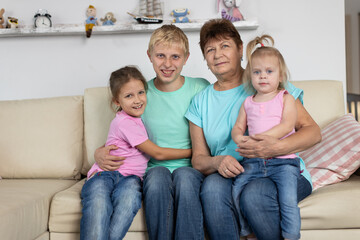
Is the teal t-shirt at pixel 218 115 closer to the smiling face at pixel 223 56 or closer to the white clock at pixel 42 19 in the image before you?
the smiling face at pixel 223 56

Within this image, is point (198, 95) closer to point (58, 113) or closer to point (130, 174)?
point (130, 174)

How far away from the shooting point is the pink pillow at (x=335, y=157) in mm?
1681

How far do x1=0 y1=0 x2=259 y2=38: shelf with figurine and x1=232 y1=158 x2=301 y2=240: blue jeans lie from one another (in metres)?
1.36

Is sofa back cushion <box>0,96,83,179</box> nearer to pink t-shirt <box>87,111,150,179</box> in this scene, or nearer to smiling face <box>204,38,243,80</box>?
pink t-shirt <box>87,111,150,179</box>

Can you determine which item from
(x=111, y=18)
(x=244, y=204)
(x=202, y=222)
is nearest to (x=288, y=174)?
(x=244, y=204)

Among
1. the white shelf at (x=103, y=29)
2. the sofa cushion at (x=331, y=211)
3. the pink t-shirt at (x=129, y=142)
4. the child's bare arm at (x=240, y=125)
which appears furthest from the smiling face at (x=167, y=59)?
the white shelf at (x=103, y=29)

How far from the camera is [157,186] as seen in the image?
58.9 inches

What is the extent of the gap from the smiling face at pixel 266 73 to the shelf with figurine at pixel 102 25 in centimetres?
113

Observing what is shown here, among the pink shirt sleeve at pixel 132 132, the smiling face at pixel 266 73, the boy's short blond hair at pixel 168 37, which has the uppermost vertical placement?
the boy's short blond hair at pixel 168 37

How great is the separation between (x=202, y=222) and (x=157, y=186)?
0.22m

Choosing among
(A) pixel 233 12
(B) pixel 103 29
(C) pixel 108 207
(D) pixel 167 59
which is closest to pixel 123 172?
(C) pixel 108 207

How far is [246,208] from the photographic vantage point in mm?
1413

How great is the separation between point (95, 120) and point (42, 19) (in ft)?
3.22

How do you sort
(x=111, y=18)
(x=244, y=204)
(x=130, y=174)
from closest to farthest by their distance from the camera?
(x=244, y=204) < (x=130, y=174) < (x=111, y=18)
